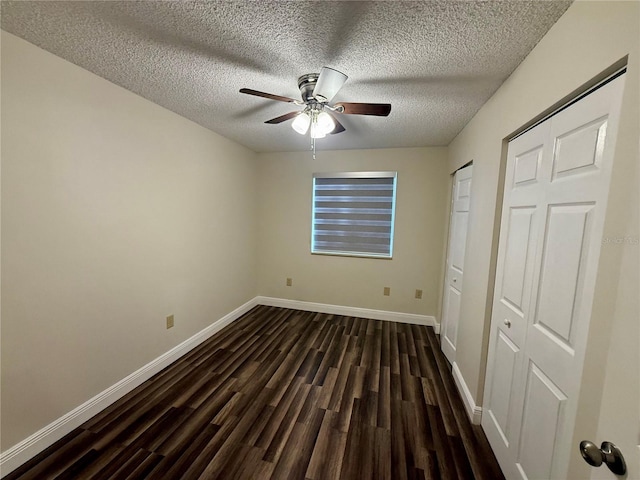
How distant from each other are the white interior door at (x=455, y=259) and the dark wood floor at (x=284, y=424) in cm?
25

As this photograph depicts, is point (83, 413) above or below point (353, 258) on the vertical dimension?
below

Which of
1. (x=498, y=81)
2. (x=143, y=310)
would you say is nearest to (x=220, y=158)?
(x=143, y=310)

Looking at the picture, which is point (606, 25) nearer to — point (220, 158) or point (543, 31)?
point (543, 31)

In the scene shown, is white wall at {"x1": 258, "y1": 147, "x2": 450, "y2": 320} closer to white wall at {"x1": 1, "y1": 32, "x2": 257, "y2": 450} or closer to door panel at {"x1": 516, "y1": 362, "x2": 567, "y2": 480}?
white wall at {"x1": 1, "y1": 32, "x2": 257, "y2": 450}

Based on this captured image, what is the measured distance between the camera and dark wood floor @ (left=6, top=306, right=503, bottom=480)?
1405 millimetres

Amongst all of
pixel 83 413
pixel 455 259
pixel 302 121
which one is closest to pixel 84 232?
pixel 83 413

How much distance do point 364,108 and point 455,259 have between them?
1837 mm

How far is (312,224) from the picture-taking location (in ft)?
12.0

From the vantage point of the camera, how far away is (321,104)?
167 centimetres

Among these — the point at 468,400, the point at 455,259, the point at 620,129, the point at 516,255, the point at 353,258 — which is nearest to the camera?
the point at 620,129

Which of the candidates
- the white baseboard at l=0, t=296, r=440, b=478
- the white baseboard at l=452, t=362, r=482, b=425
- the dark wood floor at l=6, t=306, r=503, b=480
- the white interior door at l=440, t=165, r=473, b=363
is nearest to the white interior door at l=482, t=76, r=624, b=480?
the white baseboard at l=452, t=362, r=482, b=425

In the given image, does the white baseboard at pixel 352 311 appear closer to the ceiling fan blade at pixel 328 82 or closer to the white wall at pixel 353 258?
the white wall at pixel 353 258

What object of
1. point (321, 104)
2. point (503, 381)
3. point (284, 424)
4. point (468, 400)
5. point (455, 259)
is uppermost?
point (321, 104)

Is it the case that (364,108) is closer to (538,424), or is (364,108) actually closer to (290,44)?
(290,44)
